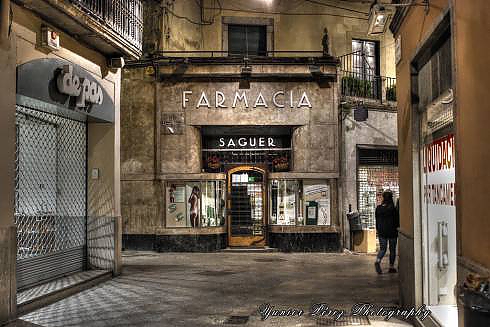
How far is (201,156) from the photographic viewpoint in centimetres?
1833

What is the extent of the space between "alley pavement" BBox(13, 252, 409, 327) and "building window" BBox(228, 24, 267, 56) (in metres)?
7.58

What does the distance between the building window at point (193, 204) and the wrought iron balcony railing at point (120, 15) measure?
5964 millimetres

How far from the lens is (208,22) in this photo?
1956 centimetres

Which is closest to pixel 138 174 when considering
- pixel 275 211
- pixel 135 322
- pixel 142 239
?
pixel 142 239

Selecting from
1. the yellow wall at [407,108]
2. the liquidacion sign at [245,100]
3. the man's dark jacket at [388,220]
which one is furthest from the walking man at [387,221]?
the liquidacion sign at [245,100]

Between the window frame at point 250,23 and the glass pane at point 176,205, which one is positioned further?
the window frame at point 250,23

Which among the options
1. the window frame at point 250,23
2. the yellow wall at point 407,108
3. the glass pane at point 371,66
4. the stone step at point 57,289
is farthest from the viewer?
the glass pane at point 371,66

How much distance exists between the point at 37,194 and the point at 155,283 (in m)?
2.96

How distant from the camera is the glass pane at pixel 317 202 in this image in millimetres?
17875

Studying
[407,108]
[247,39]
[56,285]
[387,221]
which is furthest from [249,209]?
[407,108]

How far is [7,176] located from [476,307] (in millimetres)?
6933

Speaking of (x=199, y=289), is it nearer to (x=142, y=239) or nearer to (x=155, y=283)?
(x=155, y=283)

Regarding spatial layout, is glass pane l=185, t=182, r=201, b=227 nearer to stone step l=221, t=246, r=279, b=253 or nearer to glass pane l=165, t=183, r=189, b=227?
glass pane l=165, t=183, r=189, b=227

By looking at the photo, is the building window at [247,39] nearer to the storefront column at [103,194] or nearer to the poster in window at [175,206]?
the poster in window at [175,206]
